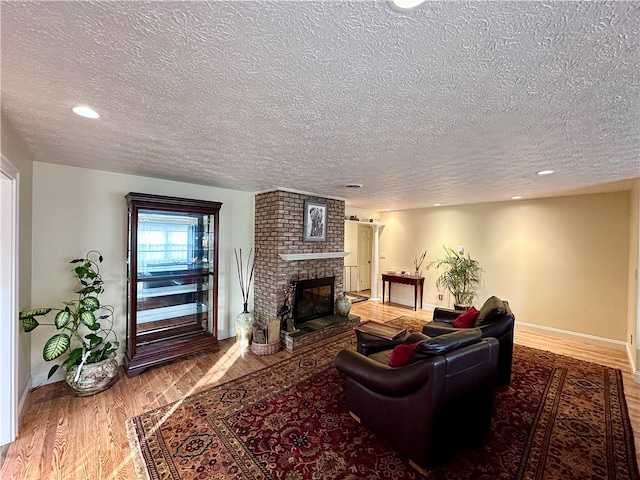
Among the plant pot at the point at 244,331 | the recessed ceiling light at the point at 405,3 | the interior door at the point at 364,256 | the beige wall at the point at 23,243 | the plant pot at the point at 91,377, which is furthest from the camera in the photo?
the interior door at the point at 364,256

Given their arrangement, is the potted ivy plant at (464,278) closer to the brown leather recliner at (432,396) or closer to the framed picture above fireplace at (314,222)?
the framed picture above fireplace at (314,222)

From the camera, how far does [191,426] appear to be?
86.7 inches

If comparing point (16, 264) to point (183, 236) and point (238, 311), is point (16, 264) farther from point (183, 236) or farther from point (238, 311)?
point (238, 311)

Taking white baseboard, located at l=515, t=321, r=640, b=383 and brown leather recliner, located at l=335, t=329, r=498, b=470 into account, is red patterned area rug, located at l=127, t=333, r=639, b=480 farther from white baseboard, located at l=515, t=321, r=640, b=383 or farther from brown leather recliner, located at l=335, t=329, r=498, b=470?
white baseboard, located at l=515, t=321, r=640, b=383

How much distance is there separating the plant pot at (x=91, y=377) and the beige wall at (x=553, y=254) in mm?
5959

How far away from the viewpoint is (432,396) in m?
1.68

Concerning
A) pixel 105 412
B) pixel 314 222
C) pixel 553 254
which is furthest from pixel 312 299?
pixel 553 254

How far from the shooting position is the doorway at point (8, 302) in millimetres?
1983

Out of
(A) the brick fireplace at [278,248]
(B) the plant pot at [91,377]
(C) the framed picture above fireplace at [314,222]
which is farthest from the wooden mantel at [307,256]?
(B) the plant pot at [91,377]

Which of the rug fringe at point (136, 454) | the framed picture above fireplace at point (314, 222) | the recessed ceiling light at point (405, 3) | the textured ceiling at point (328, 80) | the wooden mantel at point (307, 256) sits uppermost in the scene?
the textured ceiling at point (328, 80)

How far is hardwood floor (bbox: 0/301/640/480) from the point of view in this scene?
1831 millimetres

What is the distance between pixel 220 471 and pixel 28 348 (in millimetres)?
2580

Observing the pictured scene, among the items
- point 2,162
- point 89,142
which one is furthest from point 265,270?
point 2,162

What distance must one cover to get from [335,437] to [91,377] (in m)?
2.52
